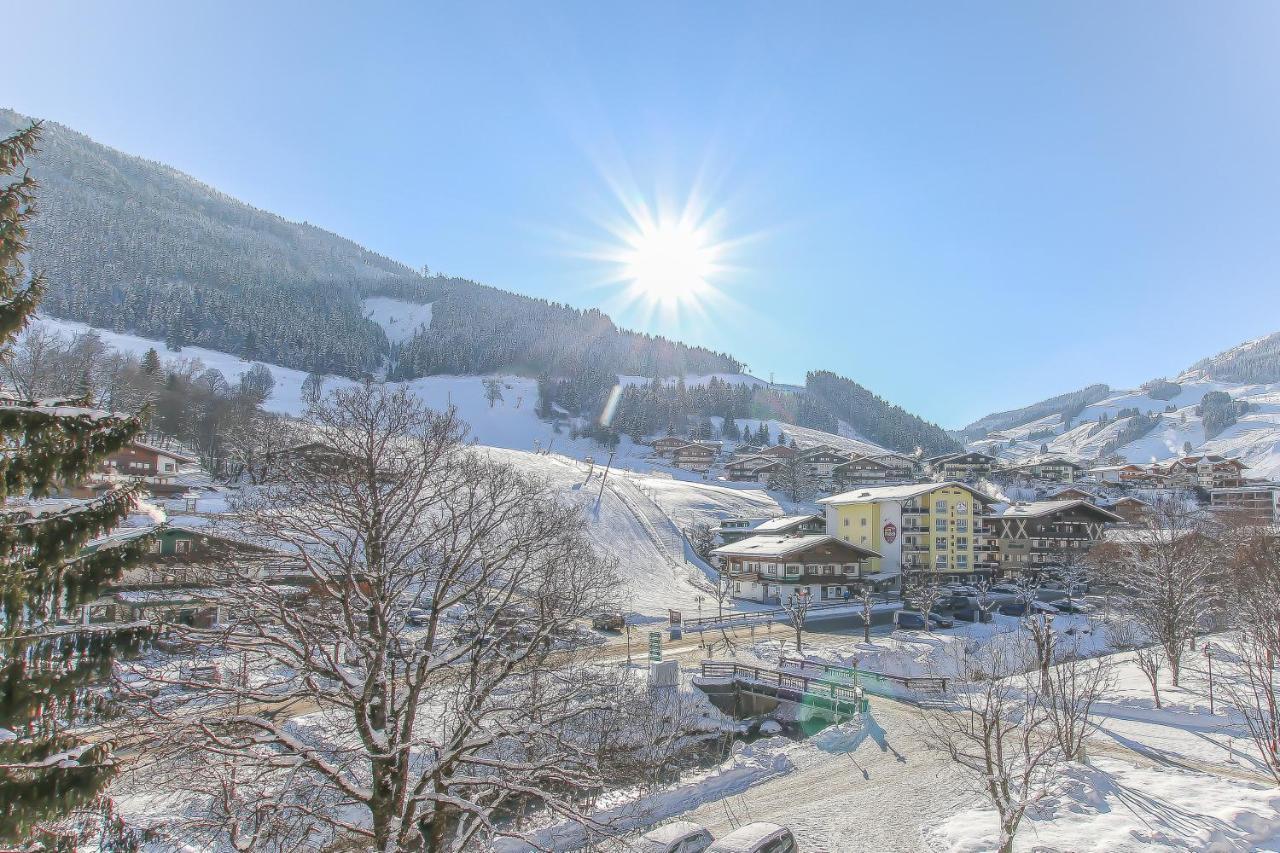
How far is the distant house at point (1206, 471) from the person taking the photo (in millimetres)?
109312

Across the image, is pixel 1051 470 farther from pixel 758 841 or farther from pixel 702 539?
pixel 758 841

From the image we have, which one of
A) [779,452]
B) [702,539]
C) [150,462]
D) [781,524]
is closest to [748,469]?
[779,452]

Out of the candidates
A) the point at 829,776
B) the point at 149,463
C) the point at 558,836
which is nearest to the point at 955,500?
the point at 829,776

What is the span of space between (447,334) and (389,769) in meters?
192

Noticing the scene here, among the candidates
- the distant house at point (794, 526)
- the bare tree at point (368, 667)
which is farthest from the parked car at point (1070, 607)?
the bare tree at point (368, 667)

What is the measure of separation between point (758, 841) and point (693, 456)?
111m

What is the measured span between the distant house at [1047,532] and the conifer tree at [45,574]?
71.9 metres

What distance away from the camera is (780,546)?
55906 mm

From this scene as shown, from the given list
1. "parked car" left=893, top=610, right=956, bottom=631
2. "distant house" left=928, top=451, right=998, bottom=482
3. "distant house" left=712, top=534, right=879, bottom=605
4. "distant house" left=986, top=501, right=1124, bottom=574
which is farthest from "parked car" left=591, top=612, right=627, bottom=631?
"distant house" left=928, top=451, right=998, bottom=482

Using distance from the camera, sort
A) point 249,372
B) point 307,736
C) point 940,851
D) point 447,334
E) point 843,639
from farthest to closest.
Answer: point 447,334 < point 249,372 < point 843,639 < point 307,736 < point 940,851

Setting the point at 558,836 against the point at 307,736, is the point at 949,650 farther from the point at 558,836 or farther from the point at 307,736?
the point at 307,736

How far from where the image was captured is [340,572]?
12.2 m

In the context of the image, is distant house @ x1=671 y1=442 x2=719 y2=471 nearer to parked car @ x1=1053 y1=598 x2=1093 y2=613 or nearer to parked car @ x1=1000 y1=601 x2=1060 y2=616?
parked car @ x1=1000 y1=601 x2=1060 y2=616

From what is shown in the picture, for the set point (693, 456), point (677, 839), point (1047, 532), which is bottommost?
point (677, 839)
